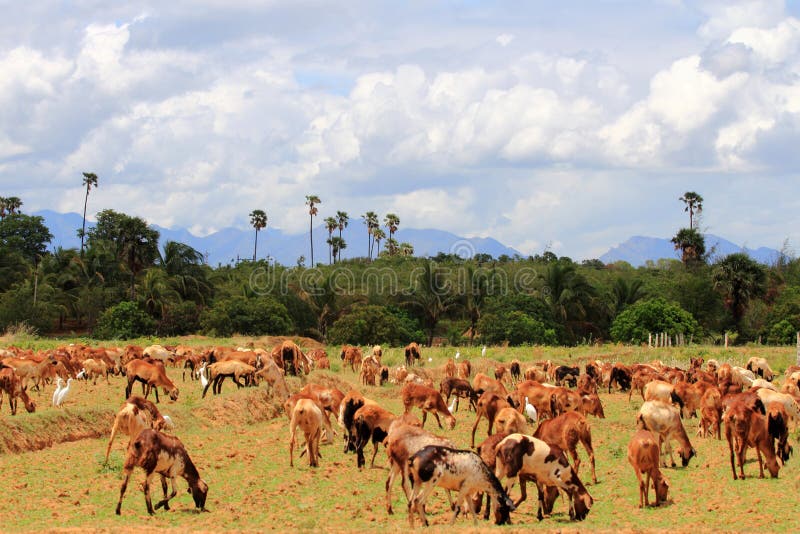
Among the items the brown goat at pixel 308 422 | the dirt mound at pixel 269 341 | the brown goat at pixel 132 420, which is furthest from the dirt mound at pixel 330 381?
the dirt mound at pixel 269 341

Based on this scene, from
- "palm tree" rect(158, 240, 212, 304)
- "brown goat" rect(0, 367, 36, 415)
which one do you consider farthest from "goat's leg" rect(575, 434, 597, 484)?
"palm tree" rect(158, 240, 212, 304)

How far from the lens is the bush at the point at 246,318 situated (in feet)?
201

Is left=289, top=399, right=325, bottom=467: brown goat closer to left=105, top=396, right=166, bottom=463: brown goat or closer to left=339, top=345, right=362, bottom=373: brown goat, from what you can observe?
left=105, top=396, right=166, bottom=463: brown goat

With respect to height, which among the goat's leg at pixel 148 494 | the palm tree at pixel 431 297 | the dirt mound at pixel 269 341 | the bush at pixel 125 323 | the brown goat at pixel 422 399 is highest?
→ the palm tree at pixel 431 297

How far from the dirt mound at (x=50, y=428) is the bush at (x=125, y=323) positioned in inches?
1657

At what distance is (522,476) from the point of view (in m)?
13.1

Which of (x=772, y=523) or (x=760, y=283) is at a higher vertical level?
(x=760, y=283)

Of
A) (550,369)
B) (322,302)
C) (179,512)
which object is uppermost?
(322,302)

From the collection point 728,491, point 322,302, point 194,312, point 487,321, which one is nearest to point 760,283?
point 487,321

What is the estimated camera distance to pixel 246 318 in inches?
2431

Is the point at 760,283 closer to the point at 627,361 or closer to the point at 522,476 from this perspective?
the point at 627,361

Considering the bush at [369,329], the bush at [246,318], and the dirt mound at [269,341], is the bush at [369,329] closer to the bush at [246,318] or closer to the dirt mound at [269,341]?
the bush at [246,318]

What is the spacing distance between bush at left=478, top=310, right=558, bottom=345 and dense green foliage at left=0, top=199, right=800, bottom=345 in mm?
78

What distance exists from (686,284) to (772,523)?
60.3 metres
